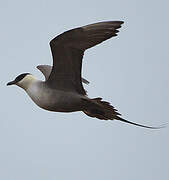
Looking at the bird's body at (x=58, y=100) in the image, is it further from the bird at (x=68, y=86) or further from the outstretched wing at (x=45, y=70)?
the outstretched wing at (x=45, y=70)

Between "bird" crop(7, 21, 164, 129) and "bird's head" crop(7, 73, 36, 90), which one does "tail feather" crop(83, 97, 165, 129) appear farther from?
"bird's head" crop(7, 73, 36, 90)

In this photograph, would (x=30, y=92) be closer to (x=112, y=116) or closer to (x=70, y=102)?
(x=70, y=102)

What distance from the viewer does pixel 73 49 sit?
22.6 ft

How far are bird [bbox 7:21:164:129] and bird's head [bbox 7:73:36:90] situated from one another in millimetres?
49

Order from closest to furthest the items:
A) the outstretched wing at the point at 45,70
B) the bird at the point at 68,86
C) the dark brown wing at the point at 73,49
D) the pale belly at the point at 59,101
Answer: the dark brown wing at the point at 73,49 → the bird at the point at 68,86 → the pale belly at the point at 59,101 → the outstretched wing at the point at 45,70

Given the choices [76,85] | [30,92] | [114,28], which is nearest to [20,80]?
[30,92]

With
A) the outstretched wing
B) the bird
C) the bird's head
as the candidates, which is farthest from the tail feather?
the outstretched wing

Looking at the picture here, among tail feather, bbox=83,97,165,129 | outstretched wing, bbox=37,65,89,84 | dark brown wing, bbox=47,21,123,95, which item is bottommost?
tail feather, bbox=83,97,165,129

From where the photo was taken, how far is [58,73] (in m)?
7.10

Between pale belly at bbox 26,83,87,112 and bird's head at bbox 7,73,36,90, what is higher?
bird's head at bbox 7,73,36,90

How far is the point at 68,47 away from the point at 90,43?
317mm

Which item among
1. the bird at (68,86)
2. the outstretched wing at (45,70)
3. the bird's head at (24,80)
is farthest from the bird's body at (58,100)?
the outstretched wing at (45,70)

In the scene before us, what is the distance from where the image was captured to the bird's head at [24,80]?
7.55 metres

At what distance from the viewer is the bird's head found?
7551mm
